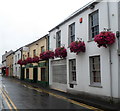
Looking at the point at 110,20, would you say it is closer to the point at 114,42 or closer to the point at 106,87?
the point at 114,42

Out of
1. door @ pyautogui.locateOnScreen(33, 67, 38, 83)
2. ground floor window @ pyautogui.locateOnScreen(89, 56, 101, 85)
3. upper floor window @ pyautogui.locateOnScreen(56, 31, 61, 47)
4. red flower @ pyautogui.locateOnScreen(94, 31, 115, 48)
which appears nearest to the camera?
red flower @ pyautogui.locateOnScreen(94, 31, 115, 48)

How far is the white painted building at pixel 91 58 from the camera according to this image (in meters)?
10.1

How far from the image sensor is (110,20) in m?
10.5

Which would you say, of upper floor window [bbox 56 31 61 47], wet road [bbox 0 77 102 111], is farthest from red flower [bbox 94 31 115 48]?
upper floor window [bbox 56 31 61 47]

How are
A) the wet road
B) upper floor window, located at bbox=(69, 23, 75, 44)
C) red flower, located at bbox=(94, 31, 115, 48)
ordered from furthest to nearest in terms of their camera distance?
upper floor window, located at bbox=(69, 23, 75, 44) → red flower, located at bbox=(94, 31, 115, 48) → the wet road

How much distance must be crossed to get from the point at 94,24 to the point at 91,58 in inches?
98.5

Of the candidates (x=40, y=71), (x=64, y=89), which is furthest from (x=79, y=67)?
(x=40, y=71)

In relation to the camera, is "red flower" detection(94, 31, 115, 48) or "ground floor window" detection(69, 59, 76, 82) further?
"ground floor window" detection(69, 59, 76, 82)

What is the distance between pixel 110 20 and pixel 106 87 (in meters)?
4.15

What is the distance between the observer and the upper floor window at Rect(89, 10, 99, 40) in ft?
39.6

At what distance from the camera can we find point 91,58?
1238 centimetres

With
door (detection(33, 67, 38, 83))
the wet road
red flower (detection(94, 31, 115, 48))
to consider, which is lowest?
the wet road

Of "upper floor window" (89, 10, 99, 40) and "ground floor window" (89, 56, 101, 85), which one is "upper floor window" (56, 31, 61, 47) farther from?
"ground floor window" (89, 56, 101, 85)

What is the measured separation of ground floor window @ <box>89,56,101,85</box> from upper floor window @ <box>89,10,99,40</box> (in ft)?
5.40
